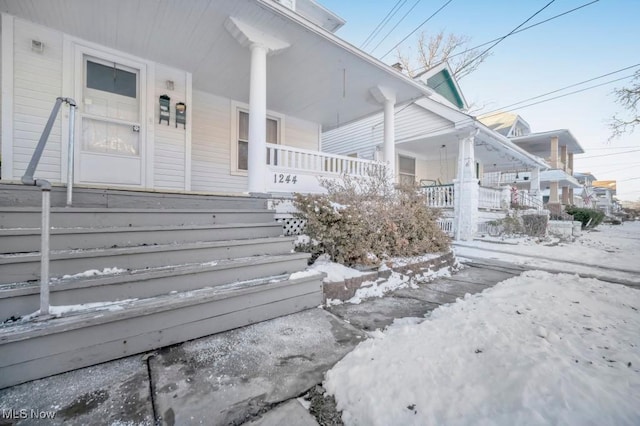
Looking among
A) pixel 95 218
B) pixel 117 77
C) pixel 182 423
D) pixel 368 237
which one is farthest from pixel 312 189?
pixel 182 423

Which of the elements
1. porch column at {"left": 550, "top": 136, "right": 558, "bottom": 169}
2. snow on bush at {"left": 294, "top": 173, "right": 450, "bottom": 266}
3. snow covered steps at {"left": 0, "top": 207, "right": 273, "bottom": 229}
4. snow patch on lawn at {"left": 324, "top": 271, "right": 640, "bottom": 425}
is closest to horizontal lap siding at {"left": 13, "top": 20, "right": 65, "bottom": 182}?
snow covered steps at {"left": 0, "top": 207, "right": 273, "bottom": 229}

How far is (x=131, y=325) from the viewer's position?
179 cm

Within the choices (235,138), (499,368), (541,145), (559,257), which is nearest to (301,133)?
(235,138)

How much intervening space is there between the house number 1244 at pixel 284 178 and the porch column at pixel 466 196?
573 centimetres

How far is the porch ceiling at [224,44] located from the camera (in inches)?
142

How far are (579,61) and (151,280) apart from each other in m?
17.5

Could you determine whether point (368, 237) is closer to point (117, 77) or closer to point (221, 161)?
point (221, 161)

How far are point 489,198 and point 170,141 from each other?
1000 centimetres

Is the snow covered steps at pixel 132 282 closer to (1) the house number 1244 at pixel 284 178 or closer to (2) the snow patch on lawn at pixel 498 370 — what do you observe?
(2) the snow patch on lawn at pixel 498 370

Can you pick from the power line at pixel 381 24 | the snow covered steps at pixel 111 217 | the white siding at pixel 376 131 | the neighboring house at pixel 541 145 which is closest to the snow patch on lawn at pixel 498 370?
the snow covered steps at pixel 111 217

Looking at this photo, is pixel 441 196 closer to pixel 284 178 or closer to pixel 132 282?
pixel 284 178

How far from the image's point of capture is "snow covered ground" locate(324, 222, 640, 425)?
128 cm

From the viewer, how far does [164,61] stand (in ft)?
15.8

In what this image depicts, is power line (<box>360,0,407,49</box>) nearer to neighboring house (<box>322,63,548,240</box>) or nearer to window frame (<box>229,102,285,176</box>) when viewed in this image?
neighboring house (<box>322,63,548,240</box>)
